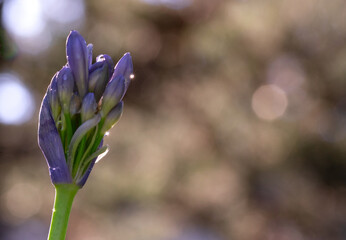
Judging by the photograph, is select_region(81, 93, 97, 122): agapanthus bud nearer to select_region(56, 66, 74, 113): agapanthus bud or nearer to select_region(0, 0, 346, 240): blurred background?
select_region(56, 66, 74, 113): agapanthus bud

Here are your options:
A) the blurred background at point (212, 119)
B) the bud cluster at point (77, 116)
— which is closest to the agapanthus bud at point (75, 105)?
the bud cluster at point (77, 116)

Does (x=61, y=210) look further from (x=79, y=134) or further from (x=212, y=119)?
(x=212, y=119)

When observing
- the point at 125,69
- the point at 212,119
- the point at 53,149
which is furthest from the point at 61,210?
the point at 212,119

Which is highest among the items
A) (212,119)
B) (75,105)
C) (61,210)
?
(212,119)

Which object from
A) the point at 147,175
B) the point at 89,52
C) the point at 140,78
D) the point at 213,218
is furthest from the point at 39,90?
the point at 89,52

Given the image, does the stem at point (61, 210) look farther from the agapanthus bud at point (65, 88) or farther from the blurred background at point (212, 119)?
the blurred background at point (212, 119)

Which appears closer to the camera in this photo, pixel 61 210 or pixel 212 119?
pixel 61 210
